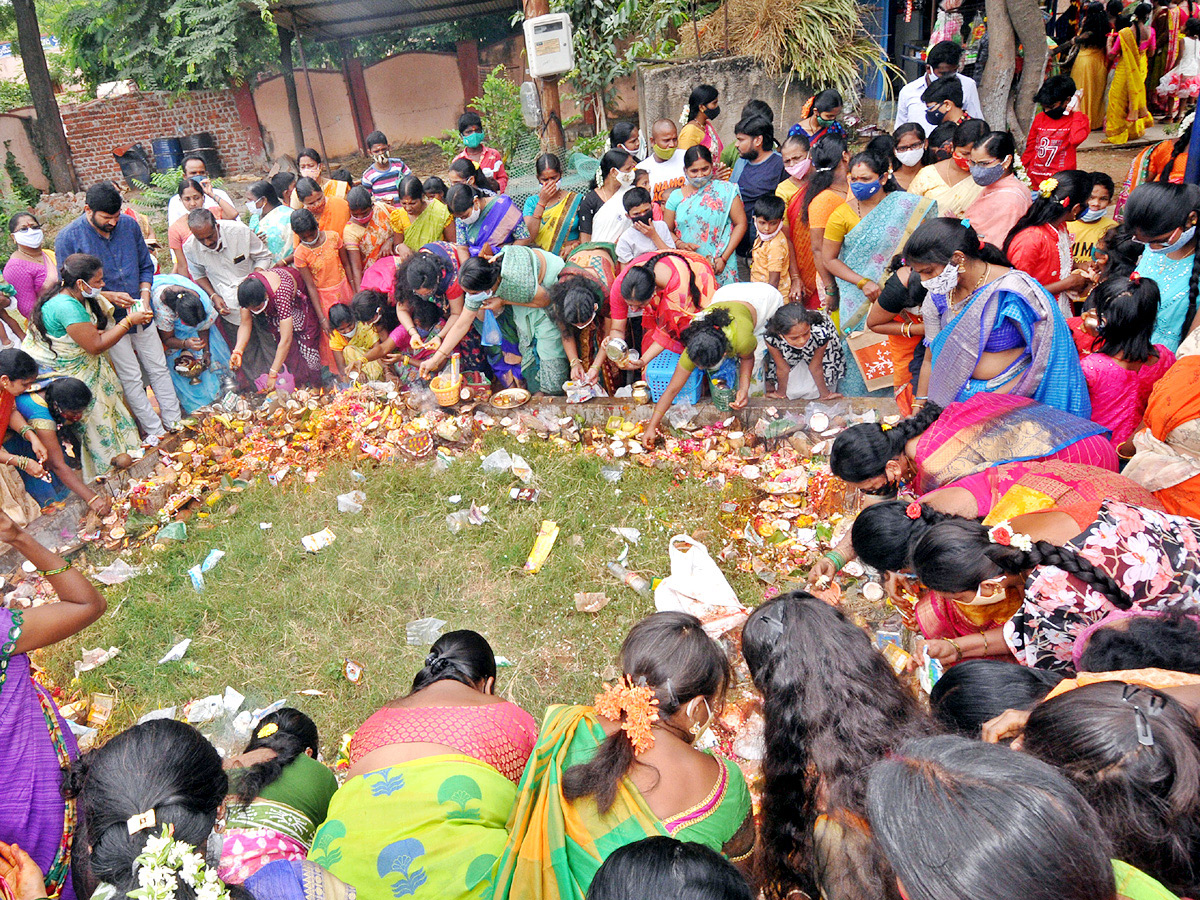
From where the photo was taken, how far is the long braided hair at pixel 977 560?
229 cm

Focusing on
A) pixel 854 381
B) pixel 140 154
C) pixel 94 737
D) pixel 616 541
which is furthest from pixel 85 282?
pixel 140 154

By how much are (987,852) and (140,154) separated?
16689 mm

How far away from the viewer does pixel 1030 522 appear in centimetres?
250

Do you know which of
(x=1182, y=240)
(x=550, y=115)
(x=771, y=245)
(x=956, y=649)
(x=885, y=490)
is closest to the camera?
(x=956, y=649)

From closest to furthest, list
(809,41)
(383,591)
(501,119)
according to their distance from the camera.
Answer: (383,591), (809,41), (501,119)

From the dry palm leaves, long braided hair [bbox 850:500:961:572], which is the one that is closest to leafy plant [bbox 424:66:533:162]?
the dry palm leaves

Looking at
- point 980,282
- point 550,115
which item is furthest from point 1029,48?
point 980,282

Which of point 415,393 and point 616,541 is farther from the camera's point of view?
point 415,393

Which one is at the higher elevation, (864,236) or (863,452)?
(864,236)

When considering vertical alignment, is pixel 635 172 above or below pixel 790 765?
above

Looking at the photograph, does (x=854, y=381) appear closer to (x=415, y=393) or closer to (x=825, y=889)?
(x=415, y=393)

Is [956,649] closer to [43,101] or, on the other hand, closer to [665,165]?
[665,165]

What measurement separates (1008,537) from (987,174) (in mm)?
3182

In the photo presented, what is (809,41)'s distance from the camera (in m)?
8.03
